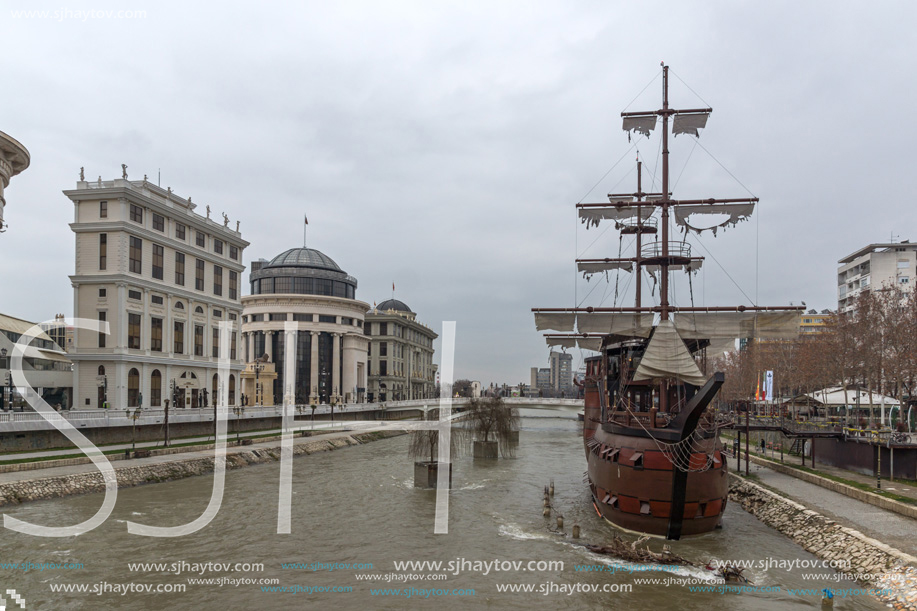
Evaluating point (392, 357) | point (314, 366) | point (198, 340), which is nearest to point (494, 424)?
point (198, 340)

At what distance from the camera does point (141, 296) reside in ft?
181

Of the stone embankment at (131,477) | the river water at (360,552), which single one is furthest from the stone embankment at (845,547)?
the stone embankment at (131,477)

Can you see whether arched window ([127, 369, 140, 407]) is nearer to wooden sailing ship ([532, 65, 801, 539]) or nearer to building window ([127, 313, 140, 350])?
building window ([127, 313, 140, 350])

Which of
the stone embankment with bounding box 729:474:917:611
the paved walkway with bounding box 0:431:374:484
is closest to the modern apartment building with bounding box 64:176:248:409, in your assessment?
the paved walkway with bounding box 0:431:374:484

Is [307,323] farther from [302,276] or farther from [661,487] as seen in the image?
[661,487]

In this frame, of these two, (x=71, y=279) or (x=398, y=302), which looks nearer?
(x=71, y=279)

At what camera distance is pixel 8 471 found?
2927 centimetres

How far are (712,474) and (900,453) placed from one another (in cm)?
1320

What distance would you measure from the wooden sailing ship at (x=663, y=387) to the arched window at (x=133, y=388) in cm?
3721

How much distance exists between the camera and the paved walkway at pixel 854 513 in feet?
64.3

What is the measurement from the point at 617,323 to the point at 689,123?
497 inches

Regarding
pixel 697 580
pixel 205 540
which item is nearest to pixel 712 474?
pixel 697 580

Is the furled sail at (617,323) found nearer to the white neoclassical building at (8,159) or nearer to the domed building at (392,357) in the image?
the white neoclassical building at (8,159)

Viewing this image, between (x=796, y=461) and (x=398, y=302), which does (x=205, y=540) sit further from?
(x=398, y=302)
